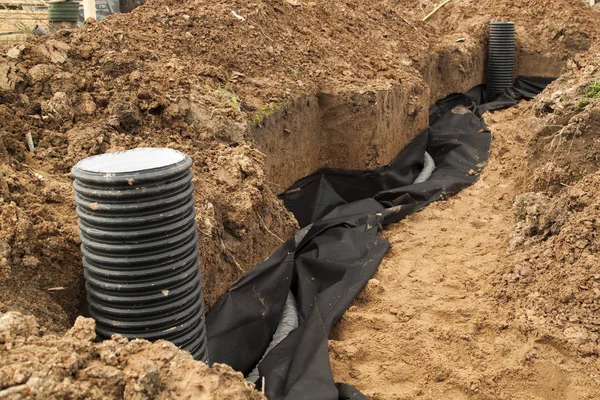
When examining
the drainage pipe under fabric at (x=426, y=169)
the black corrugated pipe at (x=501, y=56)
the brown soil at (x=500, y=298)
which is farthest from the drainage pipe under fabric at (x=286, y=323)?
the black corrugated pipe at (x=501, y=56)

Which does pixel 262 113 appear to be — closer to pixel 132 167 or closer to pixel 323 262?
pixel 323 262

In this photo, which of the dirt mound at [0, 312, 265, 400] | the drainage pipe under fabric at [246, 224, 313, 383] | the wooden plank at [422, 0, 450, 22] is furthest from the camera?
the wooden plank at [422, 0, 450, 22]

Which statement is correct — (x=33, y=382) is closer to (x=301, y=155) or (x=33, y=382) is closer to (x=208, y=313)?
(x=208, y=313)

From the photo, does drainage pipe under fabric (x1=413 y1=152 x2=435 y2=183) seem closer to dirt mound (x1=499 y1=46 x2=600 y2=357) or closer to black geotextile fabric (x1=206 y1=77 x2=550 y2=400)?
black geotextile fabric (x1=206 y1=77 x2=550 y2=400)

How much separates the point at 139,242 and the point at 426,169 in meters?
5.04

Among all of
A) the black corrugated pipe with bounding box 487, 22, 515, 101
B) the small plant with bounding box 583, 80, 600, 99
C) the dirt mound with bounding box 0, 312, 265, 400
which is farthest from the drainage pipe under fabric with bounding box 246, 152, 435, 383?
the black corrugated pipe with bounding box 487, 22, 515, 101

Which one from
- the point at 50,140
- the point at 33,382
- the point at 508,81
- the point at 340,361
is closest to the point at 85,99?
the point at 50,140

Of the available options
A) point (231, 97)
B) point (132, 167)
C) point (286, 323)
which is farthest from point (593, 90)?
point (132, 167)

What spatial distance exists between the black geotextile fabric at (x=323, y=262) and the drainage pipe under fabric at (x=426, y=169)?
7 centimetres

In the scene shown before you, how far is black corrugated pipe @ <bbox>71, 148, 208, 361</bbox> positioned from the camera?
2.61 metres

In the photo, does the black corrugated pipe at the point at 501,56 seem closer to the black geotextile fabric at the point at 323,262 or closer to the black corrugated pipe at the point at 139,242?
the black geotextile fabric at the point at 323,262

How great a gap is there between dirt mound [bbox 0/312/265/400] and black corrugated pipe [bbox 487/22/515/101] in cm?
979

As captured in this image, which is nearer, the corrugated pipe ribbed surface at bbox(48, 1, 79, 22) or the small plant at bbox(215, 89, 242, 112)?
the small plant at bbox(215, 89, 242, 112)

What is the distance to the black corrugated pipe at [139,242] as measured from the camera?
261 centimetres
